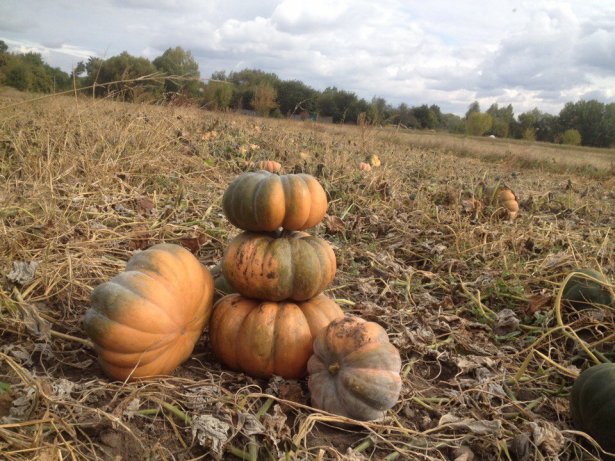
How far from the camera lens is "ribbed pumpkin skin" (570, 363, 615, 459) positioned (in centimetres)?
212

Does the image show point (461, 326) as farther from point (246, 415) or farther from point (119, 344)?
point (119, 344)

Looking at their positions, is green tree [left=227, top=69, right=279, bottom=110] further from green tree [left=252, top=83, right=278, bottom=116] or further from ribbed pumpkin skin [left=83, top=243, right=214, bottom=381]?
ribbed pumpkin skin [left=83, top=243, right=214, bottom=381]

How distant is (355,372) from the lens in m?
2.03

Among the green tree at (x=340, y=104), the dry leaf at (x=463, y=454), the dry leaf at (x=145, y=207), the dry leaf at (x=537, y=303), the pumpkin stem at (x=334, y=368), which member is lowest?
the dry leaf at (x=463, y=454)

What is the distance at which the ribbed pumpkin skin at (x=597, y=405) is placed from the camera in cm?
212

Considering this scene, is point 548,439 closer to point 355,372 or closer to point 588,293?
point 355,372

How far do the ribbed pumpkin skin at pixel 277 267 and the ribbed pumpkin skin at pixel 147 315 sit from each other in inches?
8.6

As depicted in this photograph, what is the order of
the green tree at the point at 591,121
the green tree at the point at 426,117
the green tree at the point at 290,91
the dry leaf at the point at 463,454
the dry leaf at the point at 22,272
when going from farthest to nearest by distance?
the green tree at the point at 591,121 → the green tree at the point at 426,117 → the green tree at the point at 290,91 → the dry leaf at the point at 22,272 → the dry leaf at the point at 463,454

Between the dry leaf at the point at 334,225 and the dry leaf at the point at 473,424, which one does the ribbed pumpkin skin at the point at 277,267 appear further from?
the dry leaf at the point at 334,225

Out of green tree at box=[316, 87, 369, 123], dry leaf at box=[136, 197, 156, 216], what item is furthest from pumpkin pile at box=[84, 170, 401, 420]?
green tree at box=[316, 87, 369, 123]

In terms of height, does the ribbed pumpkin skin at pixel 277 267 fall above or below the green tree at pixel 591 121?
below

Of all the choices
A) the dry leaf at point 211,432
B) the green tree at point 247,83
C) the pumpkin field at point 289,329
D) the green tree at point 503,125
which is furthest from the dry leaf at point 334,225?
the green tree at point 503,125

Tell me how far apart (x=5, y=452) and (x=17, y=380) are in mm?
592

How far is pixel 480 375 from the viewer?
2650 mm
